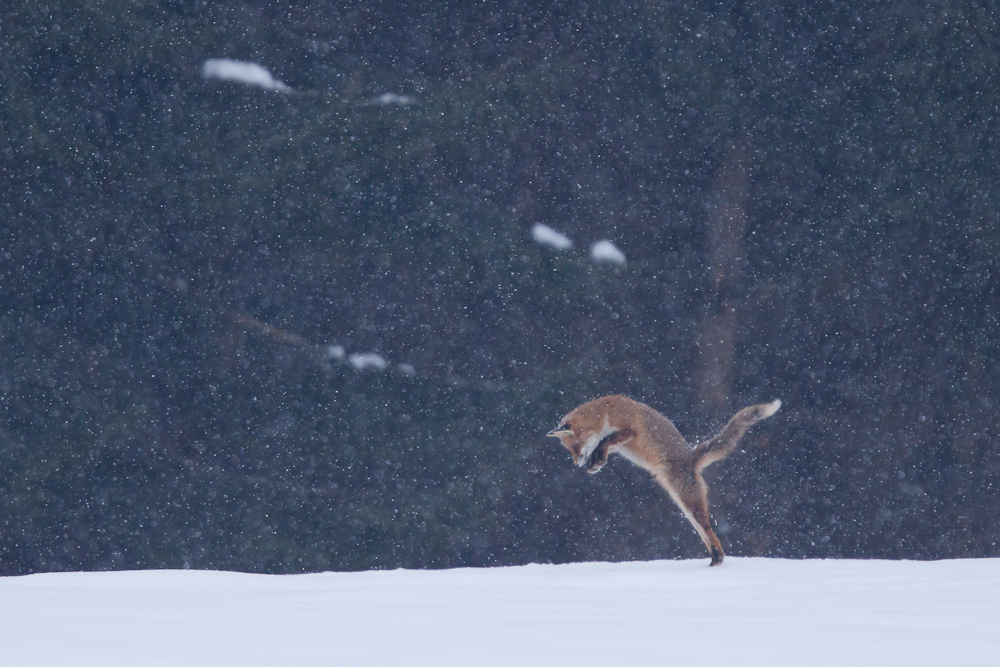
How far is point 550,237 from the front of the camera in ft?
19.3

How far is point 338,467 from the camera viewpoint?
5625 millimetres

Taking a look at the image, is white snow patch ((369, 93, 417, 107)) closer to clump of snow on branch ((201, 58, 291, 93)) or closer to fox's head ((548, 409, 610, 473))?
clump of snow on branch ((201, 58, 291, 93))

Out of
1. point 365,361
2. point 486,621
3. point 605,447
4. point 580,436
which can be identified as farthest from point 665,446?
point 365,361

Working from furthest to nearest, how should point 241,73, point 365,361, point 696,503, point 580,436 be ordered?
point 365,361, point 241,73, point 580,436, point 696,503

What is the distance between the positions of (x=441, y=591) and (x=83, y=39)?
469 centimetres

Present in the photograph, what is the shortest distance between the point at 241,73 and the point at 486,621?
4.81 m

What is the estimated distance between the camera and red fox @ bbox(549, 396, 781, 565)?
379cm

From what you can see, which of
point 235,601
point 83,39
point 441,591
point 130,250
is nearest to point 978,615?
point 441,591

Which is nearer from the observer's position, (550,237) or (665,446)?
(665,446)

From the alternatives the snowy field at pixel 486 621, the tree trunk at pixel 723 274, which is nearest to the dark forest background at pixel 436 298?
the tree trunk at pixel 723 274

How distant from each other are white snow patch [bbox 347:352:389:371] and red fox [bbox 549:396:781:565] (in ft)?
6.64

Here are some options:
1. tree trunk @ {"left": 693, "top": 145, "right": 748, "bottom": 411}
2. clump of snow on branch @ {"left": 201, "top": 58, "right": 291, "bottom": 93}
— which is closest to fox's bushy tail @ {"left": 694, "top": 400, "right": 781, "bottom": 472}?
tree trunk @ {"left": 693, "top": 145, "right": 748, "bottom": 411}

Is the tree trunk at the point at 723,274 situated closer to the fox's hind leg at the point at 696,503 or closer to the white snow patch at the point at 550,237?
the white snow patch at the point at 550,237

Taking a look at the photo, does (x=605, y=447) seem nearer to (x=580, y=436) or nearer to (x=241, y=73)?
(x=580, y=436)
